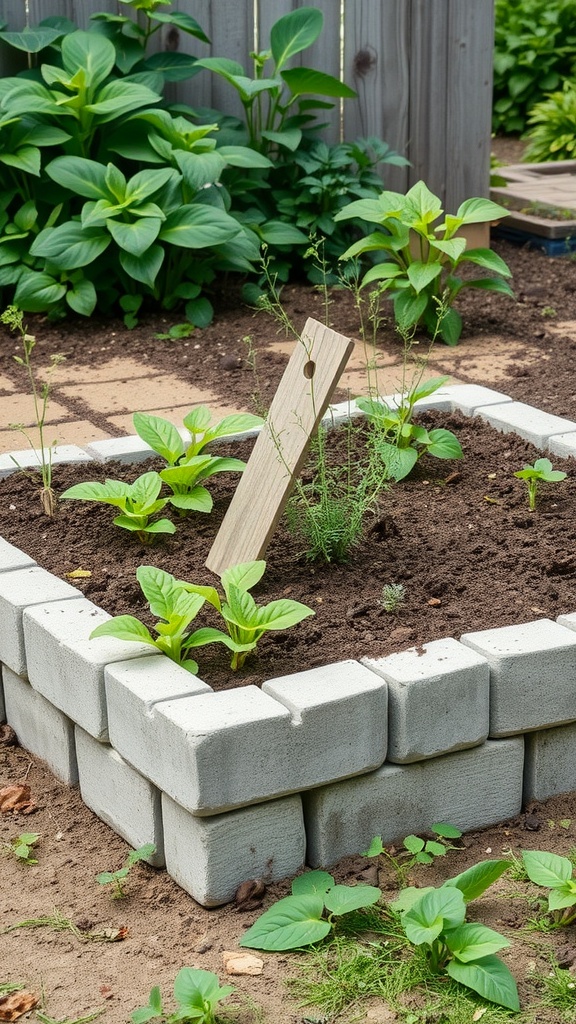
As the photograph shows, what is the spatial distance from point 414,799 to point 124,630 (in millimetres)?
667

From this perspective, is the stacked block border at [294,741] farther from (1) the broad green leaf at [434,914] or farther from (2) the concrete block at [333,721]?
(1) the broad green leaf at [434,914]

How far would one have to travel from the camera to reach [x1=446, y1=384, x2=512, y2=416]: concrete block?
4.12 m

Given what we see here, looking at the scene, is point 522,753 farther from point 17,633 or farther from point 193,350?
point 193,350

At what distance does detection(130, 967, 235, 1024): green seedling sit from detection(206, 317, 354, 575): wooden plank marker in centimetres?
110

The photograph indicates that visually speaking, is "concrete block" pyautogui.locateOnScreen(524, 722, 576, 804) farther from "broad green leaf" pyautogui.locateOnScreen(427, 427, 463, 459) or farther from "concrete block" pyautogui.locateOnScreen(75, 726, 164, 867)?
"broad green leaf" pyautogui.locateOnScreen(427, 427, 463, 459)

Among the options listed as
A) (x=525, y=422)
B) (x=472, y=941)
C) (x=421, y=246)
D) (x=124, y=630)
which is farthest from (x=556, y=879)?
(x=421, y=246)

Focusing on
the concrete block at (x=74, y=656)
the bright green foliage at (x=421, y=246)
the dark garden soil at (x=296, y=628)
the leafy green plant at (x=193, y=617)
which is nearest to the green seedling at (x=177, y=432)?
the dark garden soil at (x=296, y=628)

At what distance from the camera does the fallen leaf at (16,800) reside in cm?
273

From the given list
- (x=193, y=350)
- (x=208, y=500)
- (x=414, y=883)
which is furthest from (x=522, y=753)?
(x=193, y=350)

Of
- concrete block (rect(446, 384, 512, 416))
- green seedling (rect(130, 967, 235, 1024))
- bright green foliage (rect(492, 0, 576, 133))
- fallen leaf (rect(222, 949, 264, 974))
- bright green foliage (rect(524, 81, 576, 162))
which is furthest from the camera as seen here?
bright green foliage (rect(492, 0, 576, 133))

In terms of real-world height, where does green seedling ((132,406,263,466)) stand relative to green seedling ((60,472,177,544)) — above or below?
above

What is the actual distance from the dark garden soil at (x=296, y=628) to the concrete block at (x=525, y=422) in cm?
6

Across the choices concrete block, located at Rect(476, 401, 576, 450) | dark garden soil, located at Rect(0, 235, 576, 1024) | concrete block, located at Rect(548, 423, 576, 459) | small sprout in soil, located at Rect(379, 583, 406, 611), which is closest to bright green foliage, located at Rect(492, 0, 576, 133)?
dark garden soil, located at Rect(0, 235, 576, 1024)

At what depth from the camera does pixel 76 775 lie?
9.23 feet
